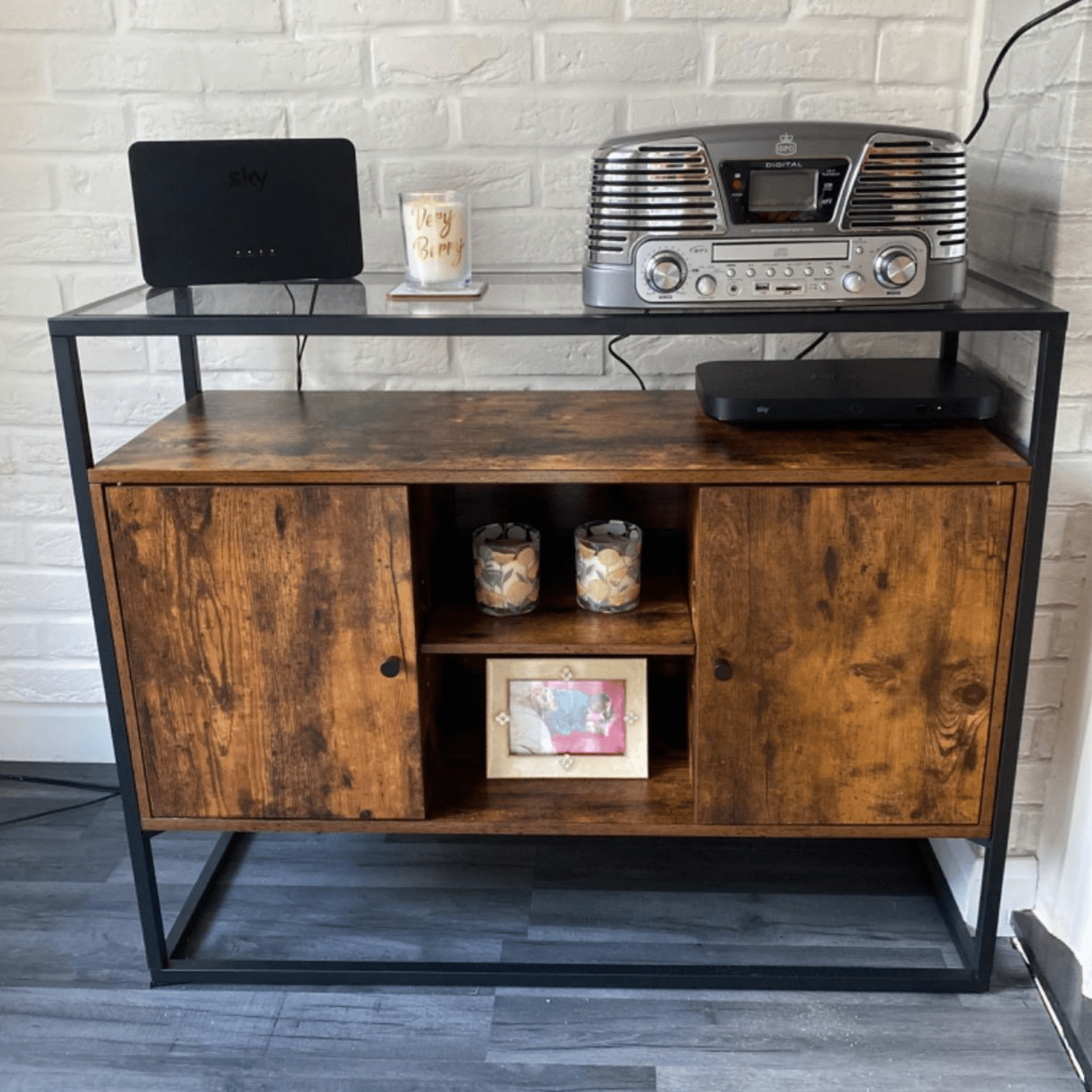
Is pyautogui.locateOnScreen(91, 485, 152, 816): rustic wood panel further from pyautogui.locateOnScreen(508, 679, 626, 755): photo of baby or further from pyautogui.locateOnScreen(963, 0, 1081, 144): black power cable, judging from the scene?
pyautogui.locateOnScreen(963, 0, 1081, 144): black power cable

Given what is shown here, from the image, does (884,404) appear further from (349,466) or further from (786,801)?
(349,466)

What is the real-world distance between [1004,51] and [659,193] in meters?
0.49

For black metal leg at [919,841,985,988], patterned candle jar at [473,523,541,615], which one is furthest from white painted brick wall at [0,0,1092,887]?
patterned candle jar at [473,523,541,615]

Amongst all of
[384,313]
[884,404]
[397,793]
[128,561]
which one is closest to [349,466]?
[384,313]

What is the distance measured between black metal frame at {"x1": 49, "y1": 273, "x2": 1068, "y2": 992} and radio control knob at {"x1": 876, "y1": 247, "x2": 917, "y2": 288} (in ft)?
0.10

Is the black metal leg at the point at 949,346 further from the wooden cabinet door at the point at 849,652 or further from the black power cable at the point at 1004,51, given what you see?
the wooden cabinet door at the point at 849,652

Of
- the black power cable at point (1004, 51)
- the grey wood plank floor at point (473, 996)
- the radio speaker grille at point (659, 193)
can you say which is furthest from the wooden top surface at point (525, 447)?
the grey wood plank floor at point (473, 996)

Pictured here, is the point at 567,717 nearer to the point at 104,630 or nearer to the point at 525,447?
the point at 525,447

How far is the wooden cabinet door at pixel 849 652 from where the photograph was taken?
126 centimetres

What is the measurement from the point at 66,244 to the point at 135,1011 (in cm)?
104

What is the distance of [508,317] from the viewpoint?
122 centimetres

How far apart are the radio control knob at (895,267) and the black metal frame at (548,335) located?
3cm

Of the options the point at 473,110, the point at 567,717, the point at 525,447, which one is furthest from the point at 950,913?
the point at 473,110

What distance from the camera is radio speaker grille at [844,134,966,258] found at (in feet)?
3.91
